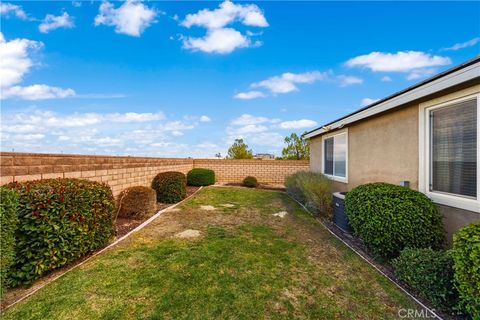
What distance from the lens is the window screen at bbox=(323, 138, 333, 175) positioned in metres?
9.05

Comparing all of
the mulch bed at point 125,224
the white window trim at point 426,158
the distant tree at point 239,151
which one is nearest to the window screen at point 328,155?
the white window trim at point 426,158

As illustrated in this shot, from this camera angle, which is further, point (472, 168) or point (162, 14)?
point (162, 14)

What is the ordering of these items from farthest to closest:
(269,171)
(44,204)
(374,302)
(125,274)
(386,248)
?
(269,171) < (386,248) < (125,274) < (44,204) < (374,302)

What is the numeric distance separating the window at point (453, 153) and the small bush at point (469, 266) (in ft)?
4.73

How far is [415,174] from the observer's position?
176 inches

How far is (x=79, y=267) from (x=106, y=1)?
6.68 meters

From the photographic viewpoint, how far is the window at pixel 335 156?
7793 mm

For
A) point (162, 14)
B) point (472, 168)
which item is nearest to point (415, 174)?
point (472, 168)

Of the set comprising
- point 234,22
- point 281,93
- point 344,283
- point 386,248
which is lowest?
point 344,283

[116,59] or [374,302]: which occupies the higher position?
[116,59]

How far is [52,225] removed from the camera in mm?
3117

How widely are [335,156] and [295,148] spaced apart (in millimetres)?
10476

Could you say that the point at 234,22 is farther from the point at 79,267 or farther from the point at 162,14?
the point at 79,267
